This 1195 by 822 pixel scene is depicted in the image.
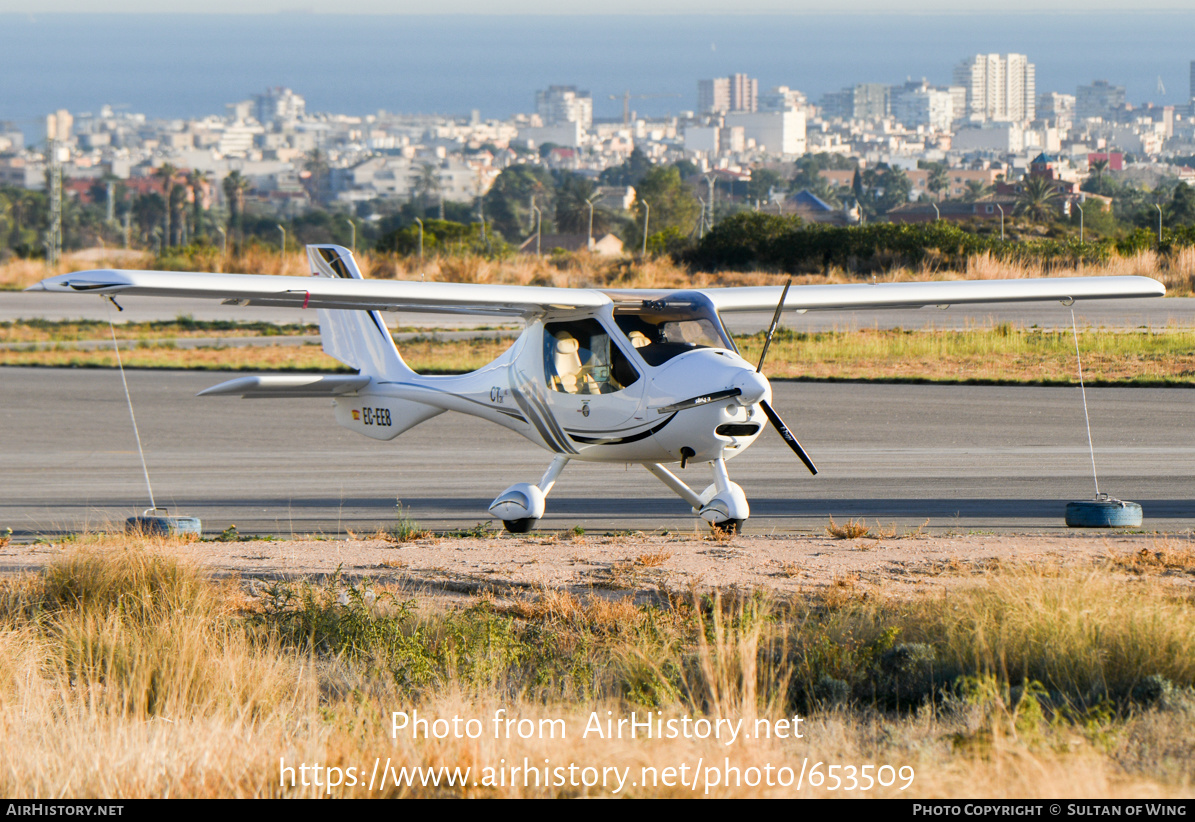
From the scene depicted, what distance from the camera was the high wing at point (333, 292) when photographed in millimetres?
10367

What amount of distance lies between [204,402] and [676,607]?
17.2 m

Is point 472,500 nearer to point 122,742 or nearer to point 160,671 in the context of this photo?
point 160,671

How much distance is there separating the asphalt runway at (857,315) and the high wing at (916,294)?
1264 cm

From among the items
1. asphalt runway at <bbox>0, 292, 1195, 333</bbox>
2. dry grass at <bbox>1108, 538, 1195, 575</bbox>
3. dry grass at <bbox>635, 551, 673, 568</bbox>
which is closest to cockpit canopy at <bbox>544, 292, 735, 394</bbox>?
dry grass at <bbox>635, 551, 673, 568</bbox>

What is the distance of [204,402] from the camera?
24.3 m

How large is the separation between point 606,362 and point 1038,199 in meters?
99.0

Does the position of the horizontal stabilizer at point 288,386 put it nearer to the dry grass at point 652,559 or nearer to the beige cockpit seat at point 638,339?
the beige cockpit seat at point 638,339

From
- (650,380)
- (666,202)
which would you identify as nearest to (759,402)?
(650,380)

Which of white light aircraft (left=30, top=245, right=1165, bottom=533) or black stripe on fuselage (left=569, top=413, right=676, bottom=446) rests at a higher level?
white light aircraft (left=30, top=245, right=1165, bottom=533)

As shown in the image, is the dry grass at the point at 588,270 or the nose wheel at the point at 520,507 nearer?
the nose wheel at the point at 520,507

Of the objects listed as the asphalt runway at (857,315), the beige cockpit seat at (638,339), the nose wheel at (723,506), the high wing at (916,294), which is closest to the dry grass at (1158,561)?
the nose wheel at (723,506)

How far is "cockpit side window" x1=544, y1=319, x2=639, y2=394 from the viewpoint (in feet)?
41.6

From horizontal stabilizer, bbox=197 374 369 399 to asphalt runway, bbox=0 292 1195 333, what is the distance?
15.5m

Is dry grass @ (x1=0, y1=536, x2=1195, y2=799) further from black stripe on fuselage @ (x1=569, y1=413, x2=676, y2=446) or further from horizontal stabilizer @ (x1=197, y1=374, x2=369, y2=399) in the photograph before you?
horizontal stabilizer @ (x1=197, y1=374, x2=369, y2=399)
